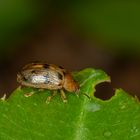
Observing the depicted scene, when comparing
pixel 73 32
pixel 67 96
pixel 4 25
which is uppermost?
pixel 67 96

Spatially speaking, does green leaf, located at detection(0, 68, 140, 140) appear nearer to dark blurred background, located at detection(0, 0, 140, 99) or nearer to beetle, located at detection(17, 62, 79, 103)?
beetle, located at detection(17, 62, 79, 103)

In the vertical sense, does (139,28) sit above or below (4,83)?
above

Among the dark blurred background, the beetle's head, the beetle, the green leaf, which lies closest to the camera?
the green leaf

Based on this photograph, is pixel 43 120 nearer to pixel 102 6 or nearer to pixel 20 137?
pixel 20 137

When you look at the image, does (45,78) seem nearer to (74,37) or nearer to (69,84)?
(69,84)

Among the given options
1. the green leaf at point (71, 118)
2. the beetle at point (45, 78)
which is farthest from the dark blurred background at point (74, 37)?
the green leaf at point (71, 118)

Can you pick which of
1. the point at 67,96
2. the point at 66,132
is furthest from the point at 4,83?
the point at 66,132

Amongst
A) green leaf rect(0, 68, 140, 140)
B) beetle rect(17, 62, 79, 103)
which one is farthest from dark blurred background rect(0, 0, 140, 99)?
green leaf rect(0, 68, 140, 140)
